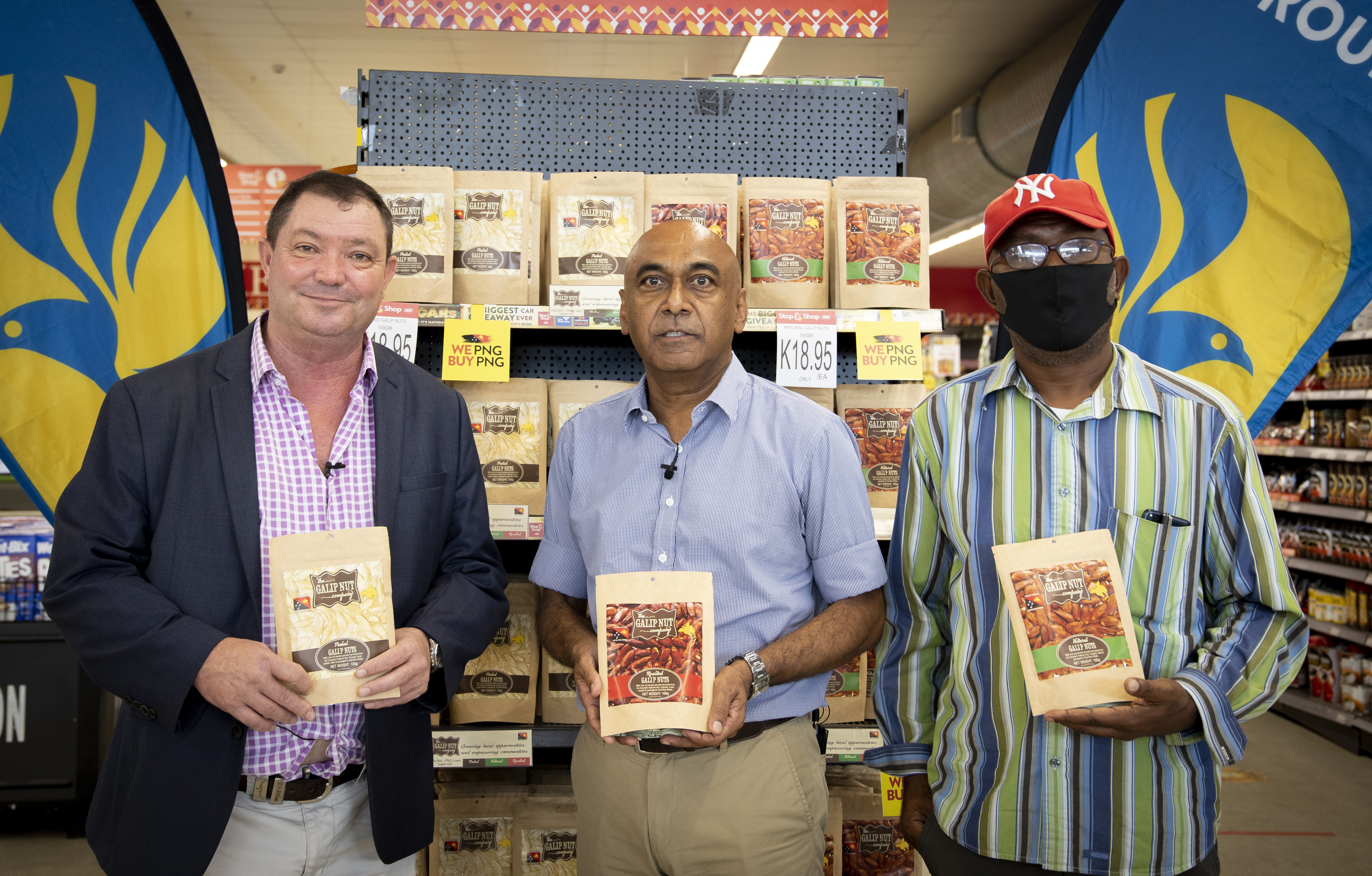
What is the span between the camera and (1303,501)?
19.8 ft

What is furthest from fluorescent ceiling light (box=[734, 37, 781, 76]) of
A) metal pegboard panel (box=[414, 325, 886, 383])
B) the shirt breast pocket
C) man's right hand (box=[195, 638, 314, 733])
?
man's right hand (box=[195, 638, 314, 733])

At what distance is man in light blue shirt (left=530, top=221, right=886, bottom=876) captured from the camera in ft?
5.42

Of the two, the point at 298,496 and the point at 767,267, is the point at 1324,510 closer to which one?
the point at 767,267

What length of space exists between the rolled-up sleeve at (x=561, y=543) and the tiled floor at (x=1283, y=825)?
2.63 m

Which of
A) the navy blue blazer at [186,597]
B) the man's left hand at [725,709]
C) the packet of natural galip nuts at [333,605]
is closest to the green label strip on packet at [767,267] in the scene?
the navy blue blazer at [186,597]

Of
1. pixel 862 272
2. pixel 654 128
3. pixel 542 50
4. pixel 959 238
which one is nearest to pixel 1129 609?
pixel 862 272

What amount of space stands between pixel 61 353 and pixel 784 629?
2.48 meters

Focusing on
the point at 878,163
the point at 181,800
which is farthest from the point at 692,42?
the point at 181,800

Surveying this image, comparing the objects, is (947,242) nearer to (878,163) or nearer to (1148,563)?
(878,163)

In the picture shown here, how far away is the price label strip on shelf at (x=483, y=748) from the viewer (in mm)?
2471

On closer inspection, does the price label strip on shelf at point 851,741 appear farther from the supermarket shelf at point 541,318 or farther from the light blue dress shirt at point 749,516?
the supermarket shelf at point 541,318

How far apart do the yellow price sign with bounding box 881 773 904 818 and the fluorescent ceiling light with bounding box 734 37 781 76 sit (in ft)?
20.1

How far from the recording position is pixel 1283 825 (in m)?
4.24

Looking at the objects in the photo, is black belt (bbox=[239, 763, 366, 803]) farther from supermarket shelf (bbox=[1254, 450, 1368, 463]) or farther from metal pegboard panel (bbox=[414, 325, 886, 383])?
supermarket shelf (bbox=[1254, 450, 1368, 463])
